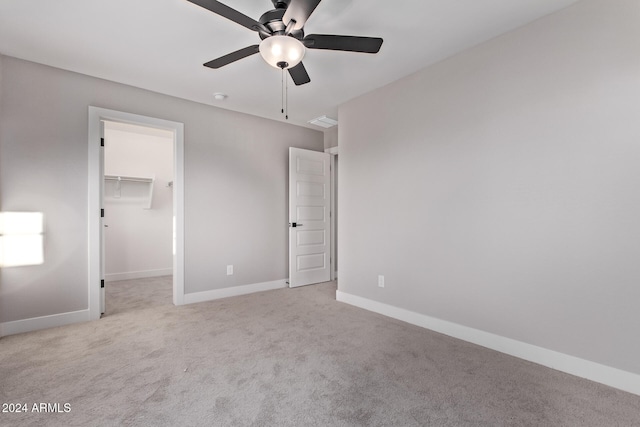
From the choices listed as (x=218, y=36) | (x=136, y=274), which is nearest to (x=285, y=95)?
(x=218, y=36)

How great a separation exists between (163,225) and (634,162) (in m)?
6.17

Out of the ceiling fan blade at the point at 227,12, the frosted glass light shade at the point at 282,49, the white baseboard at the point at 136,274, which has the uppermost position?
the ceiling fan blade at the point at 227,12

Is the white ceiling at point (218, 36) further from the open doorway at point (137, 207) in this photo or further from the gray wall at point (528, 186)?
the open doorway at point (137, 207)

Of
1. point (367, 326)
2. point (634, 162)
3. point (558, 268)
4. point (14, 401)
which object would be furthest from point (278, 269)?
point (634, 162)

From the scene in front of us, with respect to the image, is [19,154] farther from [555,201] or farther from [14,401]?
[555,201]

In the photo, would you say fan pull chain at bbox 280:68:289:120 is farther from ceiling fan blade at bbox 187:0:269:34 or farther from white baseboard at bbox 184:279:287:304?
white baseboard at bbox 184:279:287:304

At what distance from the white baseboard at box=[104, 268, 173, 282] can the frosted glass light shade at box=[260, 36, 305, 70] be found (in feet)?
16.1

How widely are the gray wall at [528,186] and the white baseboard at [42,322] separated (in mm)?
3257

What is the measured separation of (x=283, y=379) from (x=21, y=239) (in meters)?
2.85

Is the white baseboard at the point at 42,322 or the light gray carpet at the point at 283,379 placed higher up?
the white baseboard at the point at 42,322

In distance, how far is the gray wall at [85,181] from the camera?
2.81 metres

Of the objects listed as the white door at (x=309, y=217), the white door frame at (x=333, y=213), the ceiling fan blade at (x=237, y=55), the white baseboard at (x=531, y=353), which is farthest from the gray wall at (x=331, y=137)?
the ceiling fan blade at (x=237, y=55)

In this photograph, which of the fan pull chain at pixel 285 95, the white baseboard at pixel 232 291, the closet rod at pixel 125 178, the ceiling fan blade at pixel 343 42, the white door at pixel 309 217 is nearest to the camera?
the ceiling fan blade at pixel 343 42

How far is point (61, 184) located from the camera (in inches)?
118
